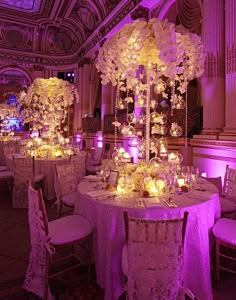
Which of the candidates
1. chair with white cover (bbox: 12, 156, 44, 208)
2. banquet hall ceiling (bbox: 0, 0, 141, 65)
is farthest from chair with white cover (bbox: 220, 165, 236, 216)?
banquet hall ceiling (bbox: 0, 0, 141, 65)

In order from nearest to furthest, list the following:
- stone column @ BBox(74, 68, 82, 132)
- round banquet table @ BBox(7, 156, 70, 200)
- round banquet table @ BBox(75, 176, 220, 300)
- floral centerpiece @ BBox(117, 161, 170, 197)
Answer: round banquet table @ BBox(75, 176, 220, 300), floral centerpiece @ BBox(117, 161, 170, 197), round banquet table @ BBox(7, 156, 70, 200), stone column @ BBox(74, 68, 82, 132)

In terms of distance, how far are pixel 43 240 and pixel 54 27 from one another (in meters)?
14.4

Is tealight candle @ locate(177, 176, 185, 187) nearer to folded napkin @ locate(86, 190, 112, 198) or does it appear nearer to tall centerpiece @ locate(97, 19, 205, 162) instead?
tall centerpiece @ locate(97, 19, 205, 162)

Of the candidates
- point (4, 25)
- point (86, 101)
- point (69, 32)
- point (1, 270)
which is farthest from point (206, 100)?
point (4, 25)

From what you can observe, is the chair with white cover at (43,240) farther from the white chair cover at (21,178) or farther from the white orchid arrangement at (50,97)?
the white orchid arrangement at (50,97)

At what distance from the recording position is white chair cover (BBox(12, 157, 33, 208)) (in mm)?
5227

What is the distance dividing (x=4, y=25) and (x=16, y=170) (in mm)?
11767

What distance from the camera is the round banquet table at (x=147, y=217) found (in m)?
2.40

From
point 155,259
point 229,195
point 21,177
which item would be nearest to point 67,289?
point 155,259

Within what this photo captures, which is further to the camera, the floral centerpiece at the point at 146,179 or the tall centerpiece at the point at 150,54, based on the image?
the floral centerpiece at the point at 146,179

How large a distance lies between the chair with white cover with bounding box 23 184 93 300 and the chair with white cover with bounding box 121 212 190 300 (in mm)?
889

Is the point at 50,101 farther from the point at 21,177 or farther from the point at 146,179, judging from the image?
the point at 146,179

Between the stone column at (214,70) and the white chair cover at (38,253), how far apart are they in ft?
14.0

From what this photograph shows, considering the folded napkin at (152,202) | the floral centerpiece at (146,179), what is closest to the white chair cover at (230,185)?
the floral centerpiece at (146,179)
